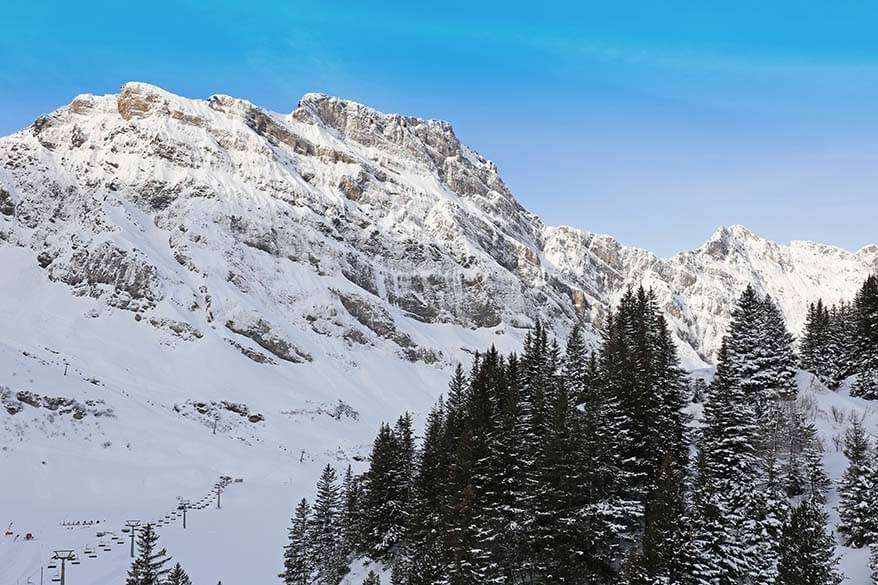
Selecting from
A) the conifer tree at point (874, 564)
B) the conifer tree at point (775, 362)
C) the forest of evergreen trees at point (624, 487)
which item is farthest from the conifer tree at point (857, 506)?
the conifer tree at point (775, 362)

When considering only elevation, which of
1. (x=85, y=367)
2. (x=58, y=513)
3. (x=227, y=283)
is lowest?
(x=58, y=513)

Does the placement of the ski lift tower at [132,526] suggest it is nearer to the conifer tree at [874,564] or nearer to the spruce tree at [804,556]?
the spruce tree at [804,556]

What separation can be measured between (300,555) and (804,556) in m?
38.7

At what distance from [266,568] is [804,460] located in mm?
47171

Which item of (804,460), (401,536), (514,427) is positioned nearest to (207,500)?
(401,536)

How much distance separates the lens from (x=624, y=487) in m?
42.1

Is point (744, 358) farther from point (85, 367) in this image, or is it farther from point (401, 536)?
point (85, 367)

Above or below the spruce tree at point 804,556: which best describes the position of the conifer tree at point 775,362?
above

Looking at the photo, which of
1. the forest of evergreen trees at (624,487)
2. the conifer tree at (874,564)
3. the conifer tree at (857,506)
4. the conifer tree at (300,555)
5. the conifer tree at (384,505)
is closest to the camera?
the conifer tree at (874,564)

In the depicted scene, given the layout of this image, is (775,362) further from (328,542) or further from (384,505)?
(328,542)

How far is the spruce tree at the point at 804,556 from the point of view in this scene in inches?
1190

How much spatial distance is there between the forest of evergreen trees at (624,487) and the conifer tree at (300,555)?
0.20 meters

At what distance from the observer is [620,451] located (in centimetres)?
4409

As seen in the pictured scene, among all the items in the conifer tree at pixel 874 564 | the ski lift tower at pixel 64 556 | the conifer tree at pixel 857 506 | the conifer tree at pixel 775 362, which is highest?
the conifer tree at pixel 775 362
